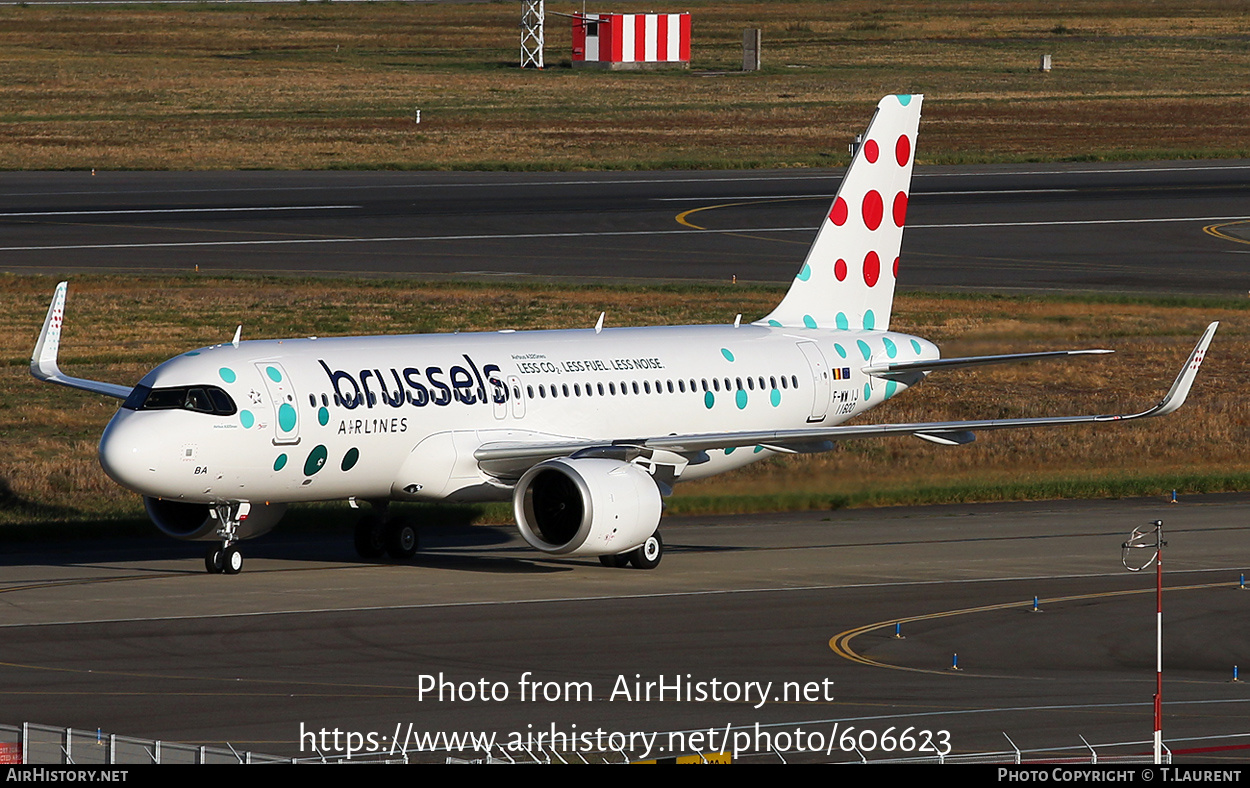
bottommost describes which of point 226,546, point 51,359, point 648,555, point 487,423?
point 648,555

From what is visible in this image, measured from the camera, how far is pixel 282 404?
34.8 meters

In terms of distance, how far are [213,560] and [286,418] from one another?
11.8 feet

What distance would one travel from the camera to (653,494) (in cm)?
3616

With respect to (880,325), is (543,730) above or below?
below

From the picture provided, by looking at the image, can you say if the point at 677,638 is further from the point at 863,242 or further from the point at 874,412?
the point at 874,412

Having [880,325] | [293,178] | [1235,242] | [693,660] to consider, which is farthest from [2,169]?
[693,660]

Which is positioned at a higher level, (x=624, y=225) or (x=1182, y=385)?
(x=624, y=225)

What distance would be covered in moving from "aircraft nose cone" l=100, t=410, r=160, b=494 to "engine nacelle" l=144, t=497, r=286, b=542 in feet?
8.43

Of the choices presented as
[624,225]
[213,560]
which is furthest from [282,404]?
[624,225]

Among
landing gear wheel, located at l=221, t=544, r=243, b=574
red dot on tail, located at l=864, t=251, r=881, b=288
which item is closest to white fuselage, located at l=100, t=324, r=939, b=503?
landing gear wheel, located at l=221, t=544, r=243, b=574

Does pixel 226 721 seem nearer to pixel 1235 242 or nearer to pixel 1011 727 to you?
Result: pixel 1011 727

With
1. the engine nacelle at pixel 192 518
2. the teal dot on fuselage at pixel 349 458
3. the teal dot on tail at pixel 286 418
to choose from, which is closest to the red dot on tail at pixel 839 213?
the teal dot on fuselage at pixel 349 458

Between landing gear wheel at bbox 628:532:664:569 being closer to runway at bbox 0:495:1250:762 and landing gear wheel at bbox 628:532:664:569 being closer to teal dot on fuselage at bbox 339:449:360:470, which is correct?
runway at bbox 0:495:1250:762

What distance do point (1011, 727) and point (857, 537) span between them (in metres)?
17.6
